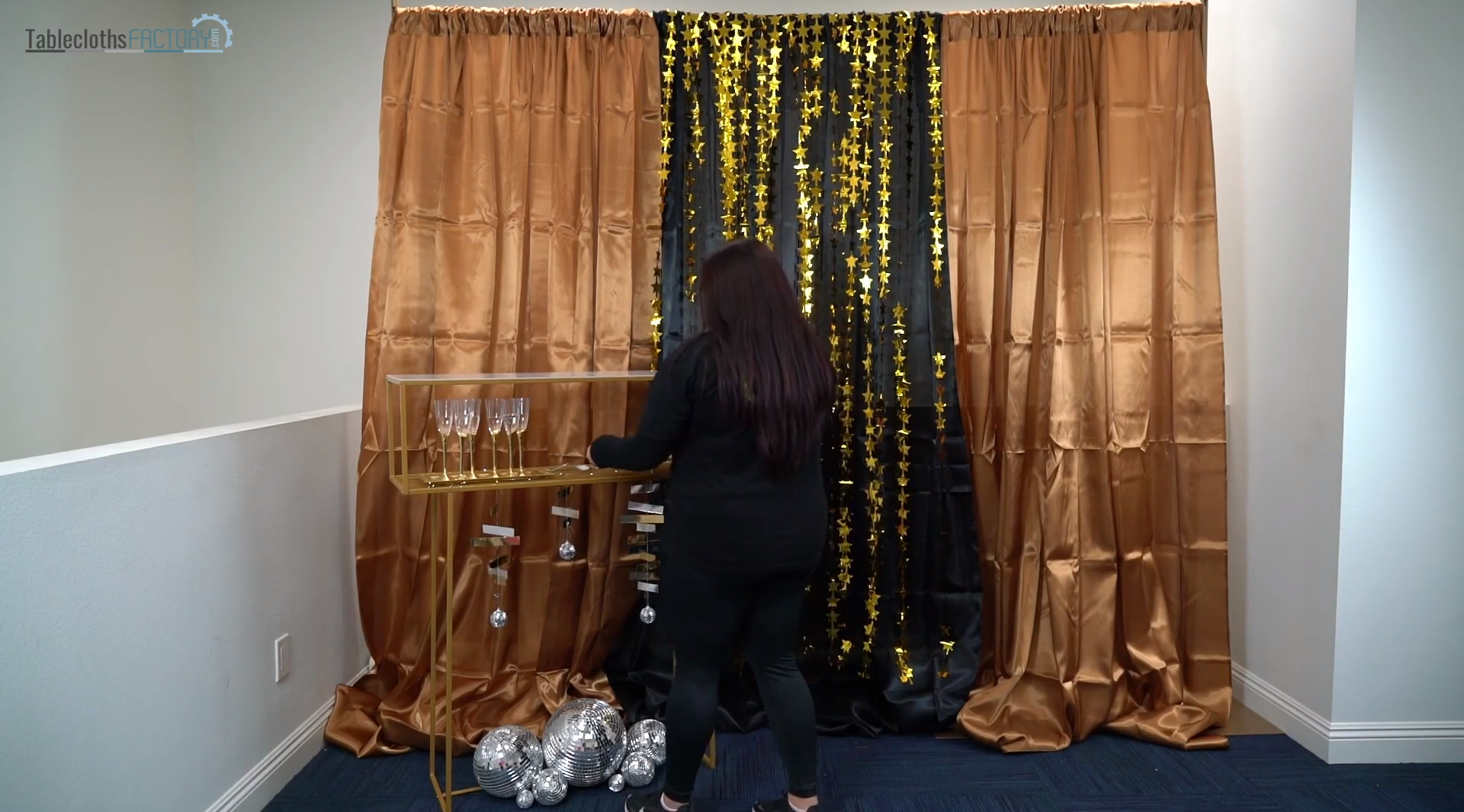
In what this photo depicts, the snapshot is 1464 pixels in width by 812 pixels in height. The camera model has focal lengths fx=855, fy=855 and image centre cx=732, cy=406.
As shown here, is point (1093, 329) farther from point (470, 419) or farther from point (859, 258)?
point (470, 419)

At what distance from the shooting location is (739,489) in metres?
1.86

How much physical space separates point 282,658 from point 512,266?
125cm

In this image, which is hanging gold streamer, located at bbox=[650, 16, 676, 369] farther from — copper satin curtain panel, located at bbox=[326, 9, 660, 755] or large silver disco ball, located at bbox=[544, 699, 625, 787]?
large silver disco ball, located at bbox=[544, 699, 625, 787]

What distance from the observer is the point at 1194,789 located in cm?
227

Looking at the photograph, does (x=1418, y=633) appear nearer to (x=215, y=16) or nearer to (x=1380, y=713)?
(x=1380, y=713)

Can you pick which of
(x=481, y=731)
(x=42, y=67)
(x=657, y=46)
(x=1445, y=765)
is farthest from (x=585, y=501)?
(x=1445, y=765)

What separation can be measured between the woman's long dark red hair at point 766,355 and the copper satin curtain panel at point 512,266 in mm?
782

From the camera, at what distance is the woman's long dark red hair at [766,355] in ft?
5.94

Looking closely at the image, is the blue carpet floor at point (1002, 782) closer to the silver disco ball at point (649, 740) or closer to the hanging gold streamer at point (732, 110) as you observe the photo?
the silver disco ball at point (649, 740)

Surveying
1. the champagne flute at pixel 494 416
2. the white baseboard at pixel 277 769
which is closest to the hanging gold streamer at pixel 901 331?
the champagne flute at pixel 494 416

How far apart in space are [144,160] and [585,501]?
Result: 1.91m

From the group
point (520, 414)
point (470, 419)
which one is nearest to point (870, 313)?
point (520, 414)

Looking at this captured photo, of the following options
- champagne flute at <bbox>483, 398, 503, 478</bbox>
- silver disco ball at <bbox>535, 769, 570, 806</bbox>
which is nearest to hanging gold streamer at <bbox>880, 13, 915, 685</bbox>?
silver disco ball at <bbox>535, 769, 570, 806</bbox>

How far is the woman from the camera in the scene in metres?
1.84
